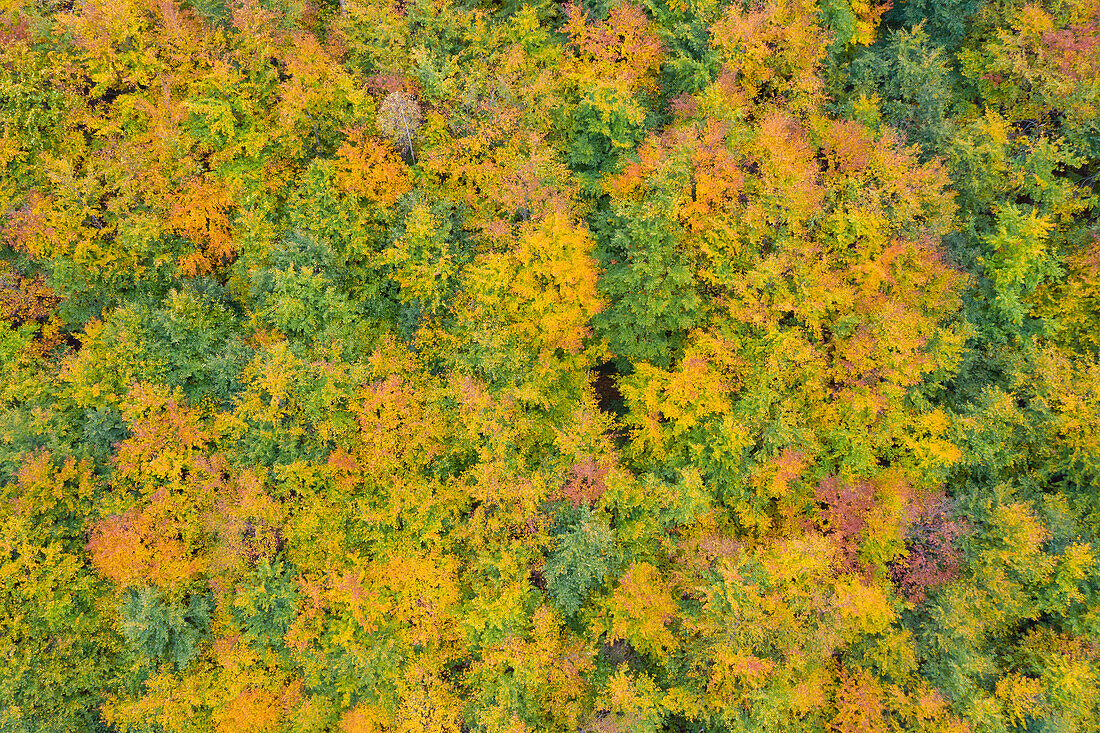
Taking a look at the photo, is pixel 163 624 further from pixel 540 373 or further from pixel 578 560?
pixel 540 373

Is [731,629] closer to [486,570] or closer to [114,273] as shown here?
[486,570]

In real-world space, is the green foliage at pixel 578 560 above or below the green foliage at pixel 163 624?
above

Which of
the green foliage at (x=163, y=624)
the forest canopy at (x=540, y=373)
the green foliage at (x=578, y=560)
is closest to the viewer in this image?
the green foliage at (x=578, y=560)

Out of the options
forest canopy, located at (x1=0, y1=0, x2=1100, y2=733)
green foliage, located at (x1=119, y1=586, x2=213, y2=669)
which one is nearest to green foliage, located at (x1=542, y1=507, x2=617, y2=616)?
forest canopy, located at (x1=0, y1=0, x2=1100, y2=733)

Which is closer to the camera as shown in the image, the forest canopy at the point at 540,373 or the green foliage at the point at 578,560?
the green foliage at the point at 578,560

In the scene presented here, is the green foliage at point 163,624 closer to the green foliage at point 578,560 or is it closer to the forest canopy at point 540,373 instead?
the forest canopy at point 540,373

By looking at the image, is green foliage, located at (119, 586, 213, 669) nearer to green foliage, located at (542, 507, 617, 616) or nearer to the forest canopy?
the forest canopy

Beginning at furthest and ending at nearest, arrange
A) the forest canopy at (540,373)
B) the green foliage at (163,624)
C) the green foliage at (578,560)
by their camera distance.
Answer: the forest canopy at (540,373) → the green foliage at (163,624) → the green foliage at (578,560)

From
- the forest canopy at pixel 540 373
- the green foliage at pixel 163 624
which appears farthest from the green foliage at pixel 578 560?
the green foliage at pixel 163 624
